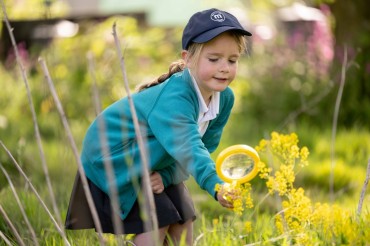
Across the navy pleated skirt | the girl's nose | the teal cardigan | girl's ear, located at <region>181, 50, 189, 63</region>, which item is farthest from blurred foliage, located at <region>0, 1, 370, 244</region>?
the girl's nose

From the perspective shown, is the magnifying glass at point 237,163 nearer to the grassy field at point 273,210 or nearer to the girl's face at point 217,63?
the grassy field at point 273,210

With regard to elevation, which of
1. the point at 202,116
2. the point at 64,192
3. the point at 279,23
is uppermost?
the point at 279,23

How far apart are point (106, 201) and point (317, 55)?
5297 millimetres

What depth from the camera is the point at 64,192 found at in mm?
4121

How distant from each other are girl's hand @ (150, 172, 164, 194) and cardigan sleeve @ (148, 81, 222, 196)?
0.27m

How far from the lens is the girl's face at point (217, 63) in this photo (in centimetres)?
298

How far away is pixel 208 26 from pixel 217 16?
0.08 m

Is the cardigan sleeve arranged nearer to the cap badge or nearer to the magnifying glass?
the magnifying glass

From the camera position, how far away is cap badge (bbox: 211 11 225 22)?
9.81 feet

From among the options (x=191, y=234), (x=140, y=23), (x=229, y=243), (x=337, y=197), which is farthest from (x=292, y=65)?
(x=140, y=23)

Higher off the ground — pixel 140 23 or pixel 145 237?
pixel 140 23

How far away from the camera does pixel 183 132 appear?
111 inches

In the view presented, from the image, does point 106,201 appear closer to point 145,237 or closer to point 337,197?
point 145,237

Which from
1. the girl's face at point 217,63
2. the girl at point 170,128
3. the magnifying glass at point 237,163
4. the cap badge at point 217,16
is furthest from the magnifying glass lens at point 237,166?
the cap badge at point 217,16
